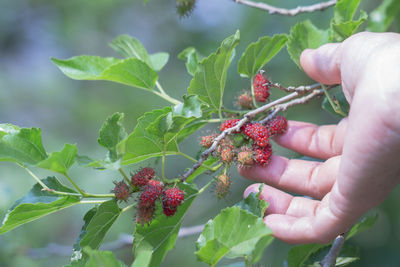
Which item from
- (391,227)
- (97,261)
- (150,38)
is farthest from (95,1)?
(97,261)

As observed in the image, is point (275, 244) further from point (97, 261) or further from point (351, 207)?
point (97, 261)

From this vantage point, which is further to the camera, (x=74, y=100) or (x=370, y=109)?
(x=74, y=100)

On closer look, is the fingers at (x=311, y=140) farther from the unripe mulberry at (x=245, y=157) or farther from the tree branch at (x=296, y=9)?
the tree branch at (x=296, y=9)

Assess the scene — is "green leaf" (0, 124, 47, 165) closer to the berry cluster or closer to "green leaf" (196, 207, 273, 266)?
the berry cluster

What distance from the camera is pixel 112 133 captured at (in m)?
0.78

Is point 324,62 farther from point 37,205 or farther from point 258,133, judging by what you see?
point 37,205

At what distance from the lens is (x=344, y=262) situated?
3.62 ft

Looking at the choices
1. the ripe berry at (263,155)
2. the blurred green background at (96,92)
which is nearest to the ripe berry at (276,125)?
the ripe berry at (263,155)

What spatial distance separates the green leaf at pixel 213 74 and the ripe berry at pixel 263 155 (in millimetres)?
178

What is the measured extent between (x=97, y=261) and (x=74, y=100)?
4012 millimetres

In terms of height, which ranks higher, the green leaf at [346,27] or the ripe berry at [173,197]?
the green leaf at [346,27]

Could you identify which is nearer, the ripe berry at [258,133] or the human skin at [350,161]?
the human skin at [350,161]

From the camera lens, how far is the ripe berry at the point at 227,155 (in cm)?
97

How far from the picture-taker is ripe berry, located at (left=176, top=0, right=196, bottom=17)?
137 centimetres
